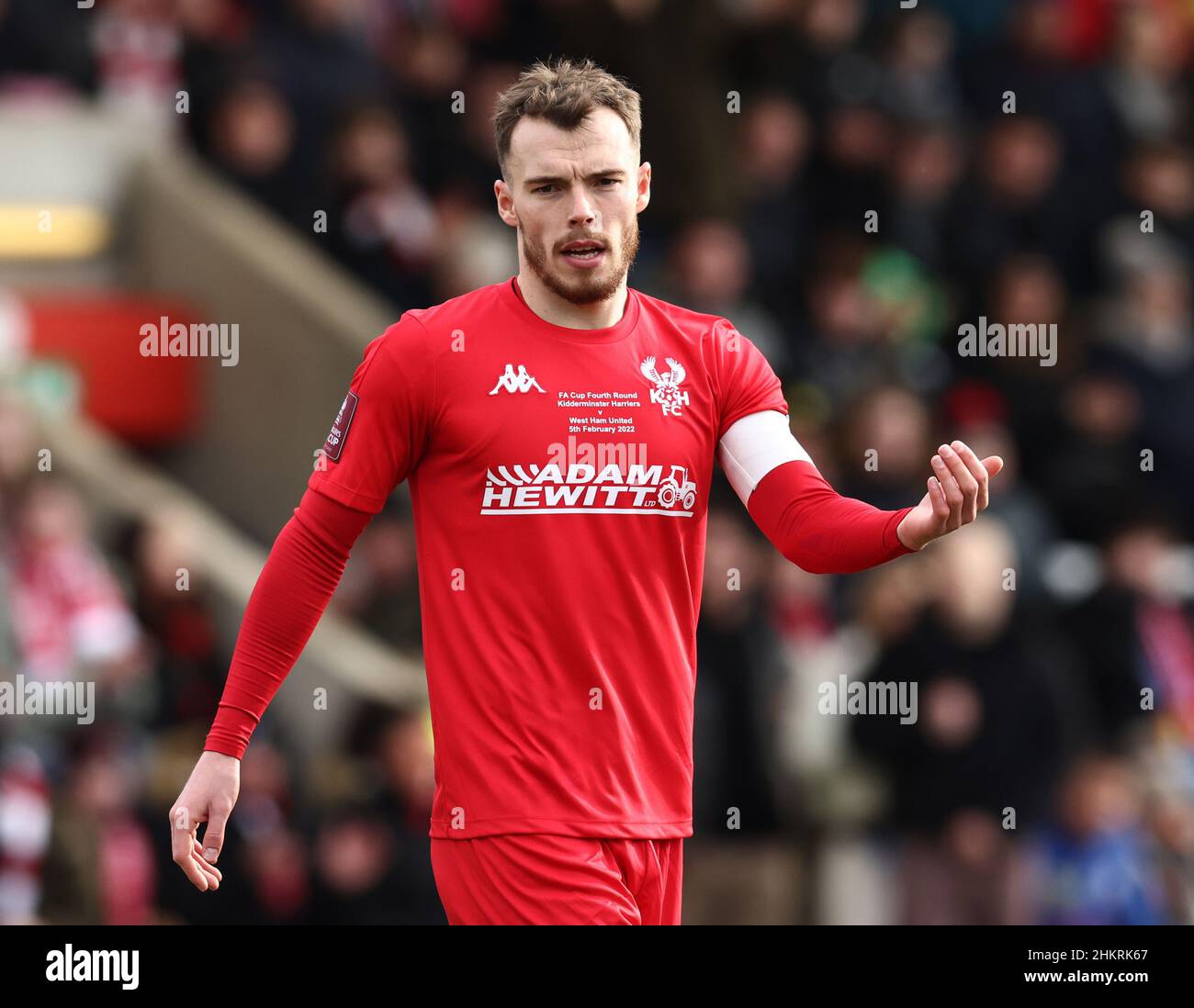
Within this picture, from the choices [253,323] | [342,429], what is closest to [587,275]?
[342,429]

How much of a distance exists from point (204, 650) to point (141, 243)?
2.57 m

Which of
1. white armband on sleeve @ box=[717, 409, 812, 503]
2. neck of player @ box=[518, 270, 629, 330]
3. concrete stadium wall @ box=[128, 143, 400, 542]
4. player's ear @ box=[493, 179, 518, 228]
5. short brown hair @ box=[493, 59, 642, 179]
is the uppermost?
concrete stadium wall @ box=[128, 143, 400, 542]

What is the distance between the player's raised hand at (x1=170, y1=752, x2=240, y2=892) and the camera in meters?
4.82

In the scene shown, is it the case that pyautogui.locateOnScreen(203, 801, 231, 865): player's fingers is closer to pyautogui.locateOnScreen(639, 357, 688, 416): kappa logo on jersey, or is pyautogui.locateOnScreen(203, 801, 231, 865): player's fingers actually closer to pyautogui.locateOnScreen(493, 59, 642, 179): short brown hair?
pyautogui.locateOnScreen(639, 357, 688, 416): kappa logo on jersey

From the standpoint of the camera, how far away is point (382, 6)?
11.4 meters

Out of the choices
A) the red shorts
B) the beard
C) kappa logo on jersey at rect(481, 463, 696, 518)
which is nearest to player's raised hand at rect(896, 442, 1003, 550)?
kappa logo on jersey at rect(481, 463, 696, 518)

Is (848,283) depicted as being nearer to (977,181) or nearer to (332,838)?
(977,181)

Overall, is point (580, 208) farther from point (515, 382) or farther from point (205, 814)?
point (205, 814)

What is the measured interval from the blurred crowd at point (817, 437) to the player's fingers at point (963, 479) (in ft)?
14.2

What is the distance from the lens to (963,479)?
4547 millimetres

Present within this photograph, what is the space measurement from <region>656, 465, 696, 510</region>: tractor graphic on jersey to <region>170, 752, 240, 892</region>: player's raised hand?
105 centimetres

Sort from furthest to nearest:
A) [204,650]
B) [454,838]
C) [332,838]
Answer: [204,650]
[332,838]
[454,838]

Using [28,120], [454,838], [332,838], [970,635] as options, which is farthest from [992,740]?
[28,120]

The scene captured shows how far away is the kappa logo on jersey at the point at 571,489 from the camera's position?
4938mm
